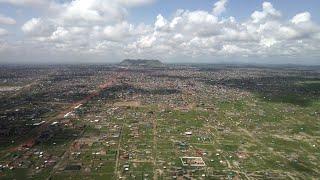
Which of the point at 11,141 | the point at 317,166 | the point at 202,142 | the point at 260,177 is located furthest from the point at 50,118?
the point at 317,166

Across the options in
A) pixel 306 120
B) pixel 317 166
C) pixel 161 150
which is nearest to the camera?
pixel 317 166

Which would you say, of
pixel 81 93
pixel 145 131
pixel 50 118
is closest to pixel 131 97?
pixel 81 93

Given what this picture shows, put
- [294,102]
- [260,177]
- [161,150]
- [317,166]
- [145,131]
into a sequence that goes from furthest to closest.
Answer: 1. [294,102]
2. [145,131]
3. [161,150]
4. [317,166]
5. [260,177]

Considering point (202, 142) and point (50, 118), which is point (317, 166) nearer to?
point (202, 142)

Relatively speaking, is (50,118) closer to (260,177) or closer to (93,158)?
(93,158)

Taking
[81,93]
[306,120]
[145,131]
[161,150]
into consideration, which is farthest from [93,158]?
[81,93]

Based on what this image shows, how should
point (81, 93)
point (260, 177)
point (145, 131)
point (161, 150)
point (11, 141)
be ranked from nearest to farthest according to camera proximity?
1. point (260, 177)
2. point (161, 150)
3. point (11, 141)
4. point (145, 131)
5. point (81, 93)

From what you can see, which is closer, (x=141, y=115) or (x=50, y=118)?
(x=50, y=118)

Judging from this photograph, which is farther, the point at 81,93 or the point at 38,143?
the point at 81,93
